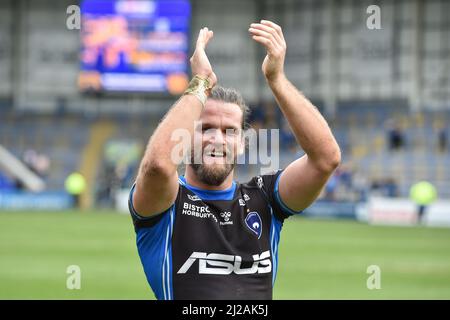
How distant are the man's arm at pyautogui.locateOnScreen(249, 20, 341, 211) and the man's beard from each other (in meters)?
0.37

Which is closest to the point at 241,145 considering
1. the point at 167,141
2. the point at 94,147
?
the point at 167,141

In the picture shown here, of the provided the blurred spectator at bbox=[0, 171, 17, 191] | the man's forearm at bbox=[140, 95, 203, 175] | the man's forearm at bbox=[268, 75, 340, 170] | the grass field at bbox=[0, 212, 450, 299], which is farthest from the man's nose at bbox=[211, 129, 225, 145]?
the blurred spectator at bbox=[0, 171, 17, 191]

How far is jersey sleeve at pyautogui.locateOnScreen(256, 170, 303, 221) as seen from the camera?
4.72 metres

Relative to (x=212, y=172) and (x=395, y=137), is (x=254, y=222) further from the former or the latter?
(x=395, y=137)

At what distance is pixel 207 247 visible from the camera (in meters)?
4.41

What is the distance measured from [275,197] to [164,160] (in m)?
0.86

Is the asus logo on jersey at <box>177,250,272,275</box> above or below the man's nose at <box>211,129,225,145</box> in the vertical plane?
below

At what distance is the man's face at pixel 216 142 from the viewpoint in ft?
14.3

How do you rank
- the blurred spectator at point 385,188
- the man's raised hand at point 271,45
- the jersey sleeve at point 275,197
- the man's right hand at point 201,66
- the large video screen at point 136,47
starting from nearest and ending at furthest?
the man's raised hand at point 271,45
the man's right hand at point 201,66
the jersey sleeve at point 275,197
the blurred spectator at point 385,188
the large video screen at point 136,47

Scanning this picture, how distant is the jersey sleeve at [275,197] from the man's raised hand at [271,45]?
0.73 m

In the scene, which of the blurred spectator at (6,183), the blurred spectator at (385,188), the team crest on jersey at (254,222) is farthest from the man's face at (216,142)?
the blurred spectator at (6,183)

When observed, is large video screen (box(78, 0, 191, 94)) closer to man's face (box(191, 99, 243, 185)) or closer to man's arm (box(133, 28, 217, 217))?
man's face (box(191, 99, 243, 185))

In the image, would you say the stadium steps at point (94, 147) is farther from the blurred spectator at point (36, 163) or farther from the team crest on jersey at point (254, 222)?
the team crest on jersey at point (254, 222)

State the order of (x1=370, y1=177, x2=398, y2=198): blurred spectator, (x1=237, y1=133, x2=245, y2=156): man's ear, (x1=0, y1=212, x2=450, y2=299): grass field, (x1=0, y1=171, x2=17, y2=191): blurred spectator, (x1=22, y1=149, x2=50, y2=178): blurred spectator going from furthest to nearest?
(x1=22, y1=149, x2=50, y2=178): blurred spectator, (x1=0, y1=171, x2=17, y2=191): blurred spectator, (x1=370, y1=177, x2=398, y2=198): blurred spectator, (x1=0, y1=212, x2=450, y2=299): grass field, (x1=237, y1=133, x2=245, y2=156): man's ear
